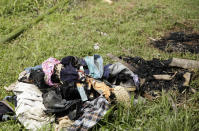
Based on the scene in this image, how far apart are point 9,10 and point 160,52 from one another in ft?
14.0

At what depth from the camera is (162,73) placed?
387cm

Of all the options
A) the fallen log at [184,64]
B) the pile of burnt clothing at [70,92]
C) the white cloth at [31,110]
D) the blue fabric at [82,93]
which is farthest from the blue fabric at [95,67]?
the fallen log at [184,64]

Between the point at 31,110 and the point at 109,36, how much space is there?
3.14 meters

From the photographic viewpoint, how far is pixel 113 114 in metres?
2.97

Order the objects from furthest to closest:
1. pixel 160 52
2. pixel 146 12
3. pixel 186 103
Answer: pixel 146 12
pixel 160 52
pixel 186 103

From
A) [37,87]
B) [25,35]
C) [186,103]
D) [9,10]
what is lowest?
[186,103]

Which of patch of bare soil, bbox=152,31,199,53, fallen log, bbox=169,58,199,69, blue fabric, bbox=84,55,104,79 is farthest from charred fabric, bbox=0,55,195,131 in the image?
patch of bare soil, bbox=152,31,199,53

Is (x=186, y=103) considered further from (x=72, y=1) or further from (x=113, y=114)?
(x=72, y=1)

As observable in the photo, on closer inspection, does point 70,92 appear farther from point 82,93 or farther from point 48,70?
point 48,70

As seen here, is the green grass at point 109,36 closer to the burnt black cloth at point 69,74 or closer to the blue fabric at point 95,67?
the blue fabric at point 95,67

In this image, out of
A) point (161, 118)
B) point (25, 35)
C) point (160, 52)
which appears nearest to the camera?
point (161, 118)

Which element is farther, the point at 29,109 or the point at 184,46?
the point at 184,46

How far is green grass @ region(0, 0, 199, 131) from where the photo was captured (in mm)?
2861

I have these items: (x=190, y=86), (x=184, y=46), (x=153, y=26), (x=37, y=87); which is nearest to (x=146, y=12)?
(x=153, y=26)
